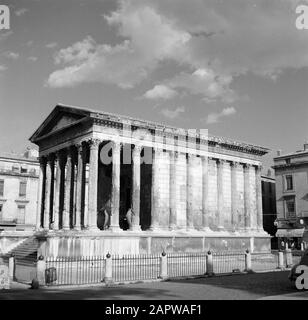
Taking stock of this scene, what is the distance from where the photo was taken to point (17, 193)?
53500 millimetres

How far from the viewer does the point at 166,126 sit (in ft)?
104

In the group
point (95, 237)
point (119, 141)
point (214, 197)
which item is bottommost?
point (95, 237)

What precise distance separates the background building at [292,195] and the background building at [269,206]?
4.21 metres

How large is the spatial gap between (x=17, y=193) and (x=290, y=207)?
32.1m

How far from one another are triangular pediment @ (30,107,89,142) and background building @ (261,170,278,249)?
110 feet

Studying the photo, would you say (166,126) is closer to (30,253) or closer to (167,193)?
(167,193)

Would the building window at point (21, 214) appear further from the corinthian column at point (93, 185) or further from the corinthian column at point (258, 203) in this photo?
the corinthian column at point (258, 203)

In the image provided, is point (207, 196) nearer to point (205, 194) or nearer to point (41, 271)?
point (205, 194)

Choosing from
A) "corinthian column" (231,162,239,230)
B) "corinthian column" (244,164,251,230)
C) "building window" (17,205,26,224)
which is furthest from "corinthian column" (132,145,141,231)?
"building window" (17,205,26,224)

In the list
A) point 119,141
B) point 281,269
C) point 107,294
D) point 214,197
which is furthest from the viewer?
point 214,197

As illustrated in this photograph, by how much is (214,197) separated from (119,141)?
9.96m

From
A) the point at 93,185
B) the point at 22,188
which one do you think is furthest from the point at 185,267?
the point at 22,188

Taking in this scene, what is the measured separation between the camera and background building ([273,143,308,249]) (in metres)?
51.0
